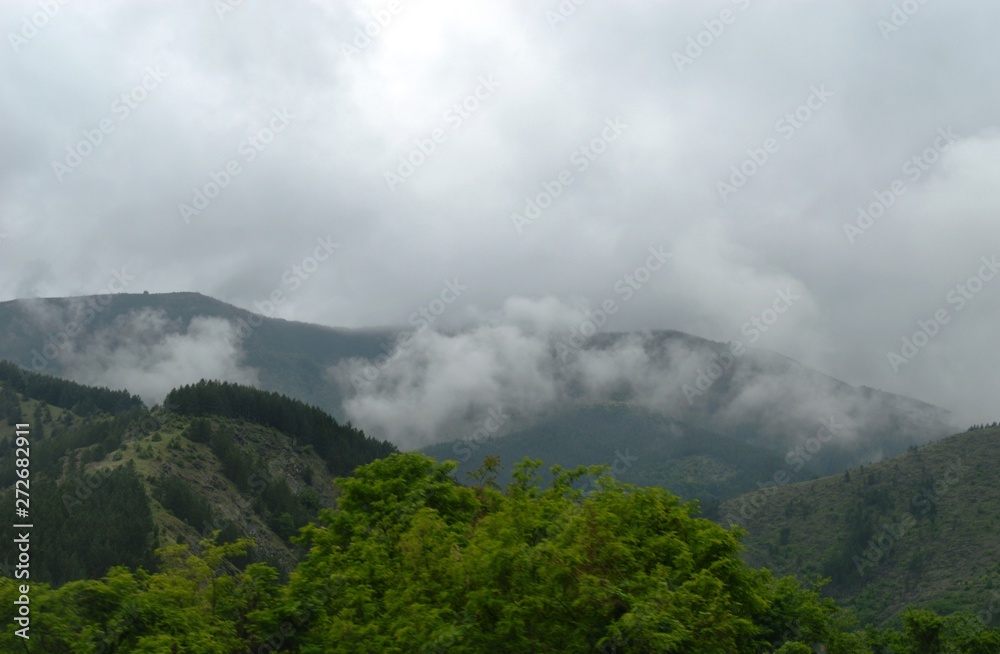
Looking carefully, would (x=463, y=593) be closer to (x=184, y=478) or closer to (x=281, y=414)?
(x=184, y=478)

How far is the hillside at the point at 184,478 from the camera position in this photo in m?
106

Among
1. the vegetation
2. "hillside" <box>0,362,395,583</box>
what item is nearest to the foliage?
"hillside" <box>0,362,395,583</box>

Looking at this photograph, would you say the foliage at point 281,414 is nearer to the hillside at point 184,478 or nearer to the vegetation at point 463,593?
the hillside at point 184,478

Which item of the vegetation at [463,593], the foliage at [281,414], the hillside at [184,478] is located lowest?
the vegetation at [463,593]

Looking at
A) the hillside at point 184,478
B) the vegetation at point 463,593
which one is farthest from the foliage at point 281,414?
the vegetation at point 463,593

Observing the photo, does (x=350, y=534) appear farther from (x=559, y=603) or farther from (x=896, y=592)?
(x=896, y=592)

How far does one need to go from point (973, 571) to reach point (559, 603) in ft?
562

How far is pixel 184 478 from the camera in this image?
12850cm

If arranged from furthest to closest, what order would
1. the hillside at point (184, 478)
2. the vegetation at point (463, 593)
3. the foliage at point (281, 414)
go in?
the foliage at point (281, 414) → the hillside at point (184, 478) → the vegetation at point (463, 593)

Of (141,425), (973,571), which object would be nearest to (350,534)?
(141,425)

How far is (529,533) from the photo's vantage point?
30609 millimetres

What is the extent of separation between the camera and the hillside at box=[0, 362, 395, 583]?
106250 millimetres

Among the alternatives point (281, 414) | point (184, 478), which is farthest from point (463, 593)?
point (281, 414)

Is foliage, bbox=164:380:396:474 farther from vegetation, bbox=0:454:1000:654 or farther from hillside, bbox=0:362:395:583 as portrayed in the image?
vegetation, bbox=0:454:1000:654
